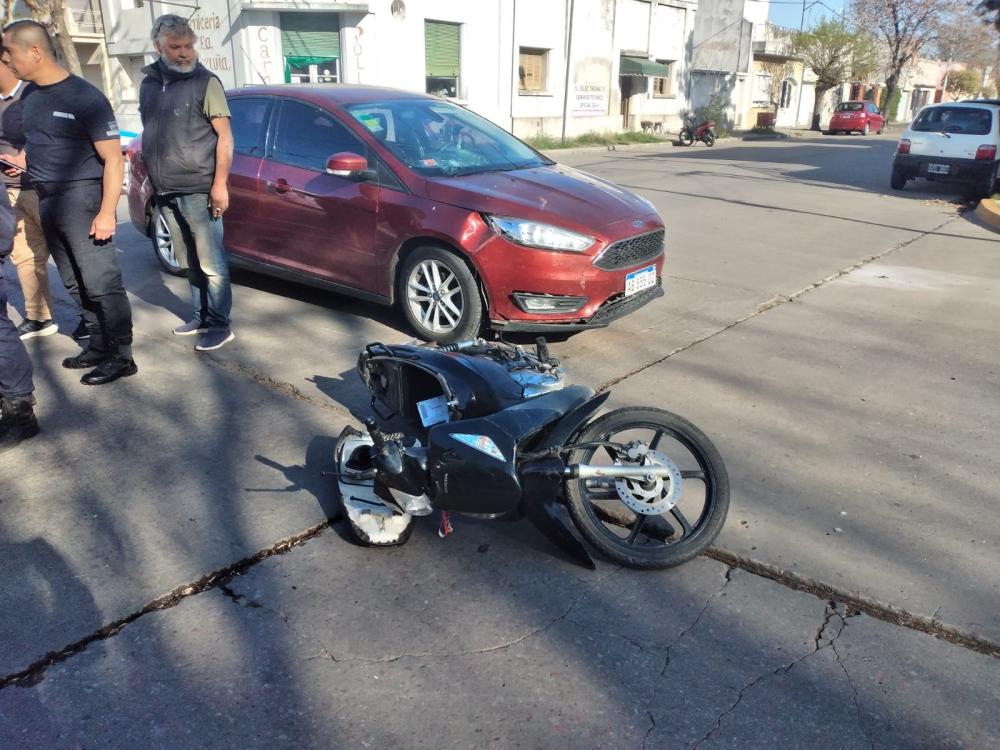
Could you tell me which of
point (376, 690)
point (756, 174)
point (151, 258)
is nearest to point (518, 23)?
point (756, 174)

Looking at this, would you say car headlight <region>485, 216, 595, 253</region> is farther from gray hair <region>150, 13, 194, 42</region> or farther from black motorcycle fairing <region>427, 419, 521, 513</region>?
black motorcycle fairing <region>427, 419, 521, 513</region>

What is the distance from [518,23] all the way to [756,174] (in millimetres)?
10846

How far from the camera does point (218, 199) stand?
4.98 meters

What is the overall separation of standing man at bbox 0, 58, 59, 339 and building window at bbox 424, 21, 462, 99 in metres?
18.7

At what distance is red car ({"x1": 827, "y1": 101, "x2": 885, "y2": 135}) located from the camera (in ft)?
125

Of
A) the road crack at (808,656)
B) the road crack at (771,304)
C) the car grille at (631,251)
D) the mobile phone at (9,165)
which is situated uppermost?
the mobile phone at (9,165)

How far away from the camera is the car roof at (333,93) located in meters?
5.83

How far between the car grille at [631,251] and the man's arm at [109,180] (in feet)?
8.97

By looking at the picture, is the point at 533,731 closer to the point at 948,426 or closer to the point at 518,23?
the point at 948,426

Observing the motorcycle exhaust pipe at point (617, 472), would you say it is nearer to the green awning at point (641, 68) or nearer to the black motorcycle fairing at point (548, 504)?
the black motorcycle fairing at point (548, 504)

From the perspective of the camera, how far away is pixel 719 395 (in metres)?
4.75

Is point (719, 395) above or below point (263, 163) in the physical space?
below

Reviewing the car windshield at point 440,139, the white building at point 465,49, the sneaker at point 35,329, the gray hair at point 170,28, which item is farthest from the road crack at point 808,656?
the white building at point 465,49

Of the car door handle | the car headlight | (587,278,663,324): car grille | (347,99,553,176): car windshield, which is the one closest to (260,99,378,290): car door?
the car door handle
